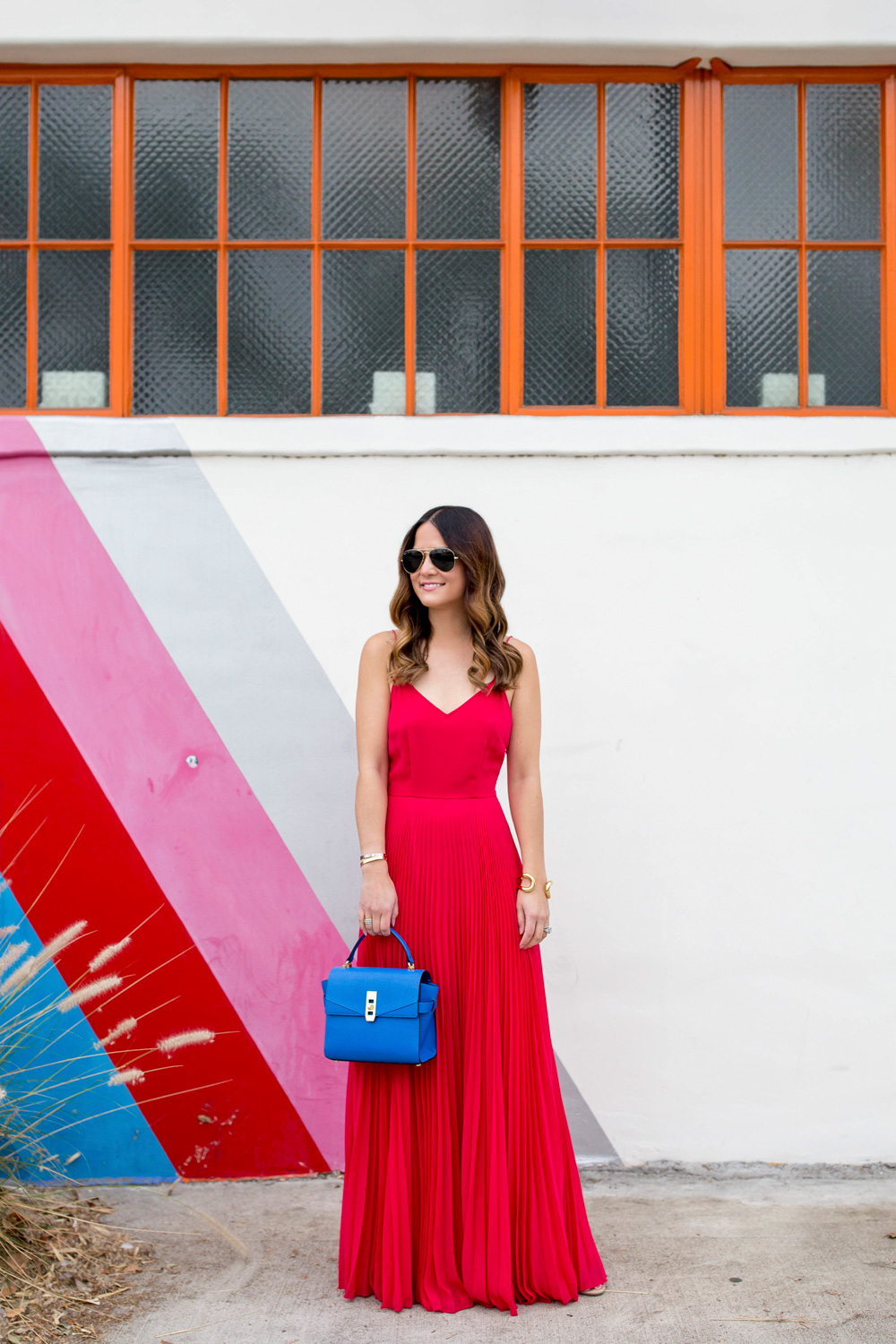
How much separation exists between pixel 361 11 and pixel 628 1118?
3562mm

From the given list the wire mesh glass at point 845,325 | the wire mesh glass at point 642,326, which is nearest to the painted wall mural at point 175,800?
the wire mesh glass at point 642,326

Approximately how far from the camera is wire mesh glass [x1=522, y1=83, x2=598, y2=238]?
139 inches

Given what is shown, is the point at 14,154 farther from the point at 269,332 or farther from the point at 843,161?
the point at 843,161

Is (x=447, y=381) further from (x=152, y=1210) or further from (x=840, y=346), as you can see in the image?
(x=152, y=1210)

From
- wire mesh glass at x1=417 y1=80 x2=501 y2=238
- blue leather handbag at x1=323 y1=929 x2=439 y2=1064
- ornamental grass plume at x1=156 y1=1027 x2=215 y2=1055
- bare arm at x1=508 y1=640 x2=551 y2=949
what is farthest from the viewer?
wire mesh glass at x1=417 y1=80 x2=501 y2=238

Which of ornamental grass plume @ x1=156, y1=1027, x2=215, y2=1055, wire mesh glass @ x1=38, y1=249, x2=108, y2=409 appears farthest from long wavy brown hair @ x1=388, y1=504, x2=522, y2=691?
wire mesh glass @ x1=38, y1=249, x2=108, y2=409

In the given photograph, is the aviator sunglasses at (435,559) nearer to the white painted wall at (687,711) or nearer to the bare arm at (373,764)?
the bare arm at (373,764)

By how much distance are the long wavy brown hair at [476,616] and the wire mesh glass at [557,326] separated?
1.07 metres

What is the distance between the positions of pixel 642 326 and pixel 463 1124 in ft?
8.26

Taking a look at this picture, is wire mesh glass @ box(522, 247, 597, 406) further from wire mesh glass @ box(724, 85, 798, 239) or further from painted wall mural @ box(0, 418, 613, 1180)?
painted wall mural @ box(0, 418, 613, 1180)

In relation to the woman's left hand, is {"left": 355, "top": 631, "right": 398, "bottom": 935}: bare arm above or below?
above

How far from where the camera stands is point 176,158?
3553mm

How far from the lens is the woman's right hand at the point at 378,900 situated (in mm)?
2545

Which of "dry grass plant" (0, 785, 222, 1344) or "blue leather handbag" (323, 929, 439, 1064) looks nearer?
"blue leather handbag" (323, 929, 439, 1064)
